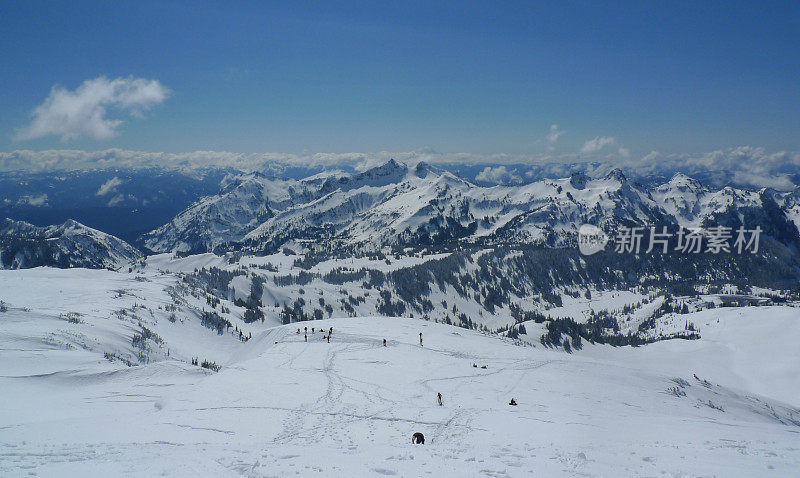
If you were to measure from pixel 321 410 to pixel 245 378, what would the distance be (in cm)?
1313

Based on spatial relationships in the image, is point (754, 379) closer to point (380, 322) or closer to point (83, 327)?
point (380, 322)

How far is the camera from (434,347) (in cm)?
5716

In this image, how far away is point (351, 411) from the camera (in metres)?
28.9

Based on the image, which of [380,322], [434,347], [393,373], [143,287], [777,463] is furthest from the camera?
[143,287]

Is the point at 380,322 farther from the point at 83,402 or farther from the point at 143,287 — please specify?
the point at 143,287

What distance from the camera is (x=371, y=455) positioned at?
65.1 feet

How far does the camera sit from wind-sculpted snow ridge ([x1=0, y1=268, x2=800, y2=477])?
18.6 metres

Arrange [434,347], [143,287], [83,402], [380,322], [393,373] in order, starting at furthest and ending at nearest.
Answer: [143,287] → [380,322] → [434,347] → [393,373] → [83,402]

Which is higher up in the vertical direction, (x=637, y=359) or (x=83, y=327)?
(x=83, y=327)

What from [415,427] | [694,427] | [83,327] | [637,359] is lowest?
[637,359]

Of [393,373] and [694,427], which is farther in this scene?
[393,373]

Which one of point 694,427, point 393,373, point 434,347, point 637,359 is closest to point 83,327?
point 393,373

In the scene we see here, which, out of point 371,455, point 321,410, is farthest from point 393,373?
point 371,455

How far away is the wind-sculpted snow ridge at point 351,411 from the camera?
18.6m
